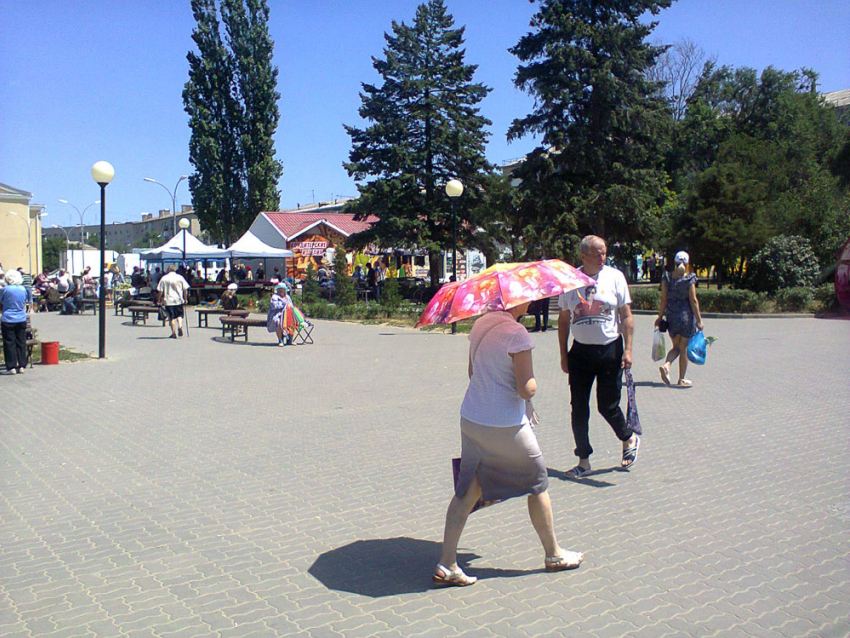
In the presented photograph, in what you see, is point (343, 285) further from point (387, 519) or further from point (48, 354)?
point (387, 519)

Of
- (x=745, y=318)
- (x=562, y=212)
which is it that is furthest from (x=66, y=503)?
(x=562, y=212)

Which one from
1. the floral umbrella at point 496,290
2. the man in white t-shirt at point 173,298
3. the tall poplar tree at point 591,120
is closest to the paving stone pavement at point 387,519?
the floral umbrella at point 496,290

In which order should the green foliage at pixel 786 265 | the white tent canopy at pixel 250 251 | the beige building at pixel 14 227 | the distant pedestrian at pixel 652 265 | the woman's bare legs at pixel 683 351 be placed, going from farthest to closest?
the beige building at pixel 14 227 → the distant pedestrian at pixel 652 265 → the white tent canopy at pixel 250 251 → the green foliage at pixel 786 265 → the woman's bare legs at pixel 683 351

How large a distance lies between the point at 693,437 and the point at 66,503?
220 inches

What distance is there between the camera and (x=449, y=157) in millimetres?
35844

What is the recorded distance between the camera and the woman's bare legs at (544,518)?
4.07 metres

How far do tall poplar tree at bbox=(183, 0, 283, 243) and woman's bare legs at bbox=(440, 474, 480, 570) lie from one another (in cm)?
4973

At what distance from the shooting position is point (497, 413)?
399 centimetres

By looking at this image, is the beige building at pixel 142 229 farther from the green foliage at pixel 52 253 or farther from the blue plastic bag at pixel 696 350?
the blue plastic bag at pixel 696 350

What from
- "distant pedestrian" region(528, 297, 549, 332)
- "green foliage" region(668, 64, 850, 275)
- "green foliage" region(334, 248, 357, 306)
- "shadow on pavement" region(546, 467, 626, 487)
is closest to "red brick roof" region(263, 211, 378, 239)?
"green foliage" region(334, 248, 357, 306)

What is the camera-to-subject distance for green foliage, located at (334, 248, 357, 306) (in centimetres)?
2517

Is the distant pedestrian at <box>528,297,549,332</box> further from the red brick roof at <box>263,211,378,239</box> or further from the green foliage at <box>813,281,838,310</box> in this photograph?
the red brick roof at <box>263,211,378,239</box>

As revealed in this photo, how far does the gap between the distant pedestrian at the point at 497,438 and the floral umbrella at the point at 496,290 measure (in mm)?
147

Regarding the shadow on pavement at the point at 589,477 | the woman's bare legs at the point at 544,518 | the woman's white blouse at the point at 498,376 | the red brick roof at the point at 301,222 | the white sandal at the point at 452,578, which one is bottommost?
the white sandal at the point at 452,578
